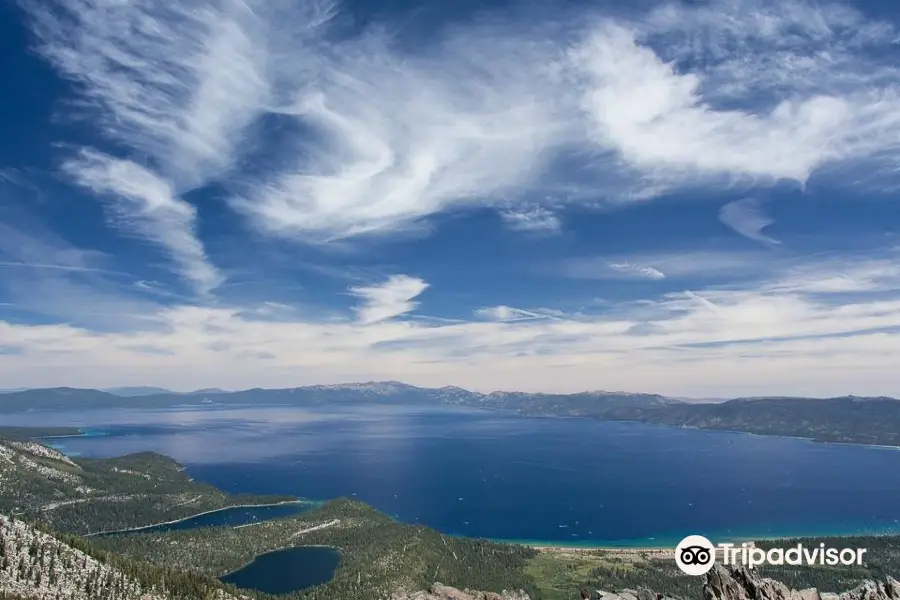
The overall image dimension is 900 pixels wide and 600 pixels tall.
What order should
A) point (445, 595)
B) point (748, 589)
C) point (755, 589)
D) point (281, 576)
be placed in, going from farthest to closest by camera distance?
point (281, 576) → point (445, 595) → point (748, 589) → point (755, 589)

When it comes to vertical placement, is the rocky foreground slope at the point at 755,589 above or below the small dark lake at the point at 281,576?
above

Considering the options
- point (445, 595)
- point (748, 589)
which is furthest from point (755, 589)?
point (445, 595)

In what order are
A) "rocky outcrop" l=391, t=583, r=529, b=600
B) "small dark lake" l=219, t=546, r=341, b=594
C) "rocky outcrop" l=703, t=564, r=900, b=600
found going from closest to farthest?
1. "rocky outcrop" l=703, t=564, r=900, b=600
2. "rocky outcrop" l=391, t=583, r=529, b=600
3. "small dark lake" l=219, t=546, r=341, b=594

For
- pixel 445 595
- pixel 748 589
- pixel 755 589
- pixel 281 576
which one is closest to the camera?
pixel 755 589

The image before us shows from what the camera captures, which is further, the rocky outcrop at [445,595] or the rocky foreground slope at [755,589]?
the rocky outcrop at [445,595]

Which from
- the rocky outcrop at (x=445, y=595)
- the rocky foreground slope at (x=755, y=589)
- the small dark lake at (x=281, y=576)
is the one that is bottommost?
the small dark lake at (x=281, y=576)

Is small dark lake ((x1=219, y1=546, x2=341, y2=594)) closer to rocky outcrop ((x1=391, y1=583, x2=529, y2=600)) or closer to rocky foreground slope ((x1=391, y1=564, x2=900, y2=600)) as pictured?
rocky outcrop ((x1=391, y1=583, x2=529, y2=600))

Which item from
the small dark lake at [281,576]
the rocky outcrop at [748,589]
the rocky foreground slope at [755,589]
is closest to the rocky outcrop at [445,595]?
the small dark lake at [281,576]

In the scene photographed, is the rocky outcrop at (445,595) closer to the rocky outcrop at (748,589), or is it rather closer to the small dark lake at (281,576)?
the small dark lake at (281,576)

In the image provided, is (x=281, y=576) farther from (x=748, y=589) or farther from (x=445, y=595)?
(x=748, y=589)

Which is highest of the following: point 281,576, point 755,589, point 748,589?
point 755,589

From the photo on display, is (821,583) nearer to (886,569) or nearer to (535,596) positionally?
(886,569)

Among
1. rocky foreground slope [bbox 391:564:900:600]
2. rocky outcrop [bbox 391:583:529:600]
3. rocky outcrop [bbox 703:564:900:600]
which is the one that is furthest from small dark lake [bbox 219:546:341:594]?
rocky outcrop [bbox 703:564:900:600]

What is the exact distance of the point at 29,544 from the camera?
374ft
